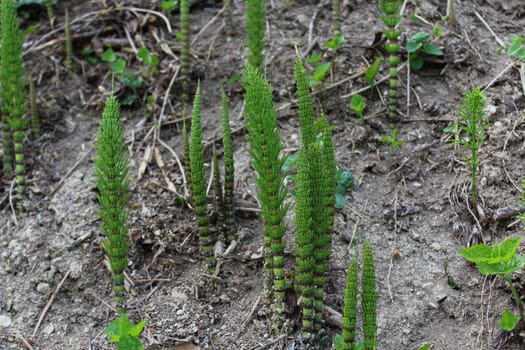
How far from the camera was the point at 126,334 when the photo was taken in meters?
2.72

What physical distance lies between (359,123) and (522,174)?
3.34ft

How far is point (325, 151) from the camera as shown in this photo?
294cm

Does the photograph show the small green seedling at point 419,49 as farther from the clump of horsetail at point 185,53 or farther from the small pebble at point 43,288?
the small pebble at point 43,288

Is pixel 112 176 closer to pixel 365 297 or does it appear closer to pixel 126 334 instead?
pixel 126 334

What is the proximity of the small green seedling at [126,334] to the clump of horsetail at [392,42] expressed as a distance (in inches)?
81.1

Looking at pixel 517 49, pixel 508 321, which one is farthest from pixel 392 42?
pixel 508 321

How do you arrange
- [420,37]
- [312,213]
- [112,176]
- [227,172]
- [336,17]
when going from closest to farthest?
[312,213] < [112,176] < [227,172] < [420,37] < [336,17]

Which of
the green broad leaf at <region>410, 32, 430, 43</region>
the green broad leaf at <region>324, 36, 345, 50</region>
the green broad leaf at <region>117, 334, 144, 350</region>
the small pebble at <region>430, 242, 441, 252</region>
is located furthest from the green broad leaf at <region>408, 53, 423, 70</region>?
the green broad leaf at <region>117, 334, 144, 350</region>

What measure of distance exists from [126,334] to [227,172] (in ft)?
3.23

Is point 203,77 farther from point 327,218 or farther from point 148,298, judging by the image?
point 327,218

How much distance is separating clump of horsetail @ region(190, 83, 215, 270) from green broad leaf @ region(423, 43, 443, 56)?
172 cm

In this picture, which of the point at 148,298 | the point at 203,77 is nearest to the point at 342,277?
the point at 148,298

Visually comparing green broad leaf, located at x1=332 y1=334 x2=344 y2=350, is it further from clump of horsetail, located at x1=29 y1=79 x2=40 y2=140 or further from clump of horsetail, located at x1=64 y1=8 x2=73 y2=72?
clump of horsetail, located at x1=64 y1=8 x2=73 y2=72

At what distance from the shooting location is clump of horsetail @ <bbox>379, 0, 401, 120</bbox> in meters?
3.79
